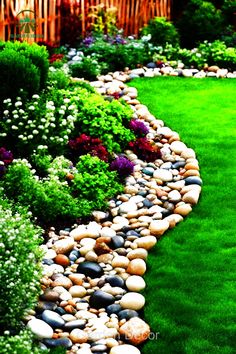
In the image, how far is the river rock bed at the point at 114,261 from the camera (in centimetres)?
544

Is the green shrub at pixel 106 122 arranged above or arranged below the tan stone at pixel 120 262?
above

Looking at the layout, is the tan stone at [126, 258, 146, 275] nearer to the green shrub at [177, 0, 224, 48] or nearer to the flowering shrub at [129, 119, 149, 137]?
the flowering shrub at [129, 119, 149, 137]

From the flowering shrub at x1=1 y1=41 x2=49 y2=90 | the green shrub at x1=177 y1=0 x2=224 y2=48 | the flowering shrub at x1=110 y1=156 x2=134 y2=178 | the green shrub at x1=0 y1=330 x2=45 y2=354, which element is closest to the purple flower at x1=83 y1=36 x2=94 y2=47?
the green shrub at x1=177 y1=0 x2=224 y2=48

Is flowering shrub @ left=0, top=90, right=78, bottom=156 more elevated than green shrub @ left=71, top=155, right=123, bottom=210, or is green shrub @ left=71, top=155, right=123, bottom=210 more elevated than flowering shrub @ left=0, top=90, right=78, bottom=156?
flowering shrub @ left=0, top=90, right=78, bottom=156

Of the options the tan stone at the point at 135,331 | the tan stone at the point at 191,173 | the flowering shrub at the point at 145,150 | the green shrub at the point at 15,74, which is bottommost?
the tan stone at the point at 135,331

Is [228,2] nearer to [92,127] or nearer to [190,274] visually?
[92,127]

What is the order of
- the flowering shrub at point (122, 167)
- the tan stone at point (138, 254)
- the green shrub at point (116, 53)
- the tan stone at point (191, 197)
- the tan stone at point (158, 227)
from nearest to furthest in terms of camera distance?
the tan stone at point (138, 254) → the tan stone at point (158, 227) → the tan stone at point (191, 197) → the flowering shrub at point (122, 167) → the green shrub at point (116, 53)

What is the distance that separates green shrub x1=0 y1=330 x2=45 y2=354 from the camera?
15.6 ft

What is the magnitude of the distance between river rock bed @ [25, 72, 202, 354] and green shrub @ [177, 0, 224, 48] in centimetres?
605

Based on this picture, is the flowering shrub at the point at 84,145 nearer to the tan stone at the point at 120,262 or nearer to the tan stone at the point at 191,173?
the tan stone at the point at 191,173

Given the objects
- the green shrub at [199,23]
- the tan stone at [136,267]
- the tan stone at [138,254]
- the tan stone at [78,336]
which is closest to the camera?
the tan stone at [78,336]

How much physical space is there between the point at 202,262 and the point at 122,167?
6.10 feet

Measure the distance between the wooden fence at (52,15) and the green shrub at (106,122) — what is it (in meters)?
3.60

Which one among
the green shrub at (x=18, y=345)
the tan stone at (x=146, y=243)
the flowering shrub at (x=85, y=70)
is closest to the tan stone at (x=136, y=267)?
the tan stone at (x=146, y=243)
